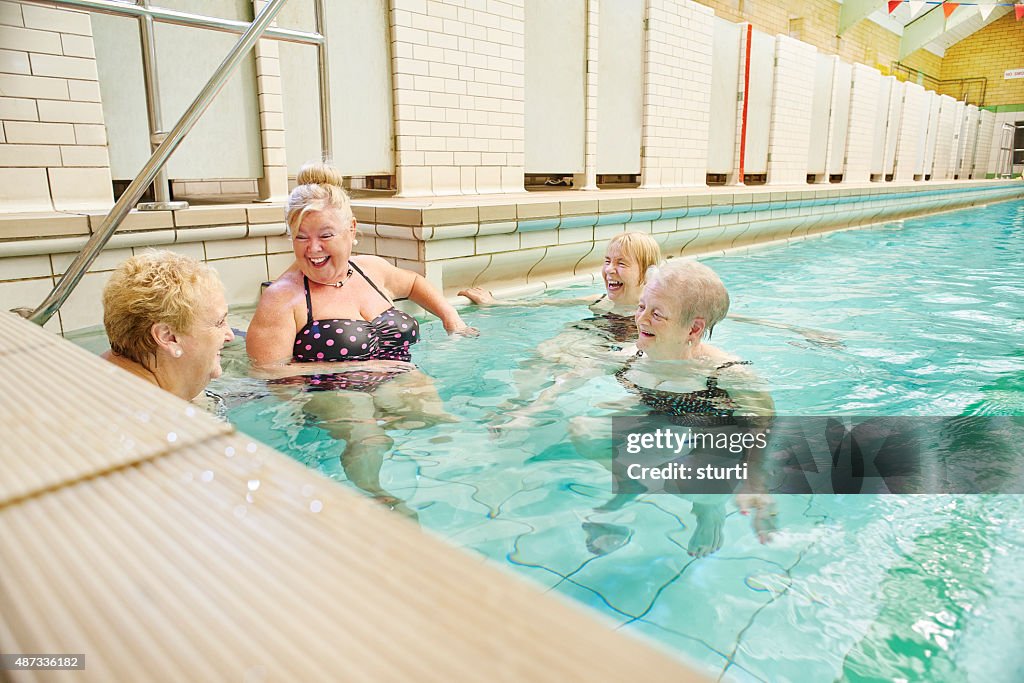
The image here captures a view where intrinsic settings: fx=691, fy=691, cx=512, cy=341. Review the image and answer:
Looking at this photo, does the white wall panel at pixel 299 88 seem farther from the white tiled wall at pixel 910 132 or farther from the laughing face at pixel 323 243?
the white tiled wall at pixel 910 132

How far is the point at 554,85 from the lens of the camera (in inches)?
277

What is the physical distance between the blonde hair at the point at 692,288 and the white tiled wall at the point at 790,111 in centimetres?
966

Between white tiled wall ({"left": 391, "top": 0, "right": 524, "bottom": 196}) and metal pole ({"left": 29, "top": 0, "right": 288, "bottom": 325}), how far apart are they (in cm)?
324

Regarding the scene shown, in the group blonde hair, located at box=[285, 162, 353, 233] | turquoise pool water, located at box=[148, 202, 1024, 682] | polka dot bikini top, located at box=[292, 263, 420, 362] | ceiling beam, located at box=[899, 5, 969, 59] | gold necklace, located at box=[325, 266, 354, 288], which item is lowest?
turquoise pool water, located at box=[148, 202, 1024, 682]

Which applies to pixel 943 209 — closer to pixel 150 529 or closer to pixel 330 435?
pixel 330 435

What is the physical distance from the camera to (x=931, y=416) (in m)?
2.69

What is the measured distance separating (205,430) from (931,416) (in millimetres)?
2747

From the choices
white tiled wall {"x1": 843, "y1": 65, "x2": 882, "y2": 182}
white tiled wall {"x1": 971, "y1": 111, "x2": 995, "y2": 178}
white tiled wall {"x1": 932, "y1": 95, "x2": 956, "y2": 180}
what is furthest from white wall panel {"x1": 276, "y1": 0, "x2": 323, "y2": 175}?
white tiled wall {"x1": 971, "y1": 111, "x2": 995, "y2": 178}

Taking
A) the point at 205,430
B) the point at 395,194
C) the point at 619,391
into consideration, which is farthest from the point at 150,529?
the point at 395,194

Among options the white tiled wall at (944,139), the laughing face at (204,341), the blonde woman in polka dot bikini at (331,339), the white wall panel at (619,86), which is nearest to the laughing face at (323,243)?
the blonde woman in polka dot bikini at (331,339)

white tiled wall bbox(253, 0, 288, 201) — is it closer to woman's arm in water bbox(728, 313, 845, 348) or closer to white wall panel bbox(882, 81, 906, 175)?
woman's arm in water bbox(728, 313, 845, 348)

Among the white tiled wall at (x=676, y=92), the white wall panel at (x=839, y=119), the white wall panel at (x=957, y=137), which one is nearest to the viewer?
the white tiled wall at (x=676, y=92)

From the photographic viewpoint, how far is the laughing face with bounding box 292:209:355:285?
262cm

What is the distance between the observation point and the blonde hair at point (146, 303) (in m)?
1.69
